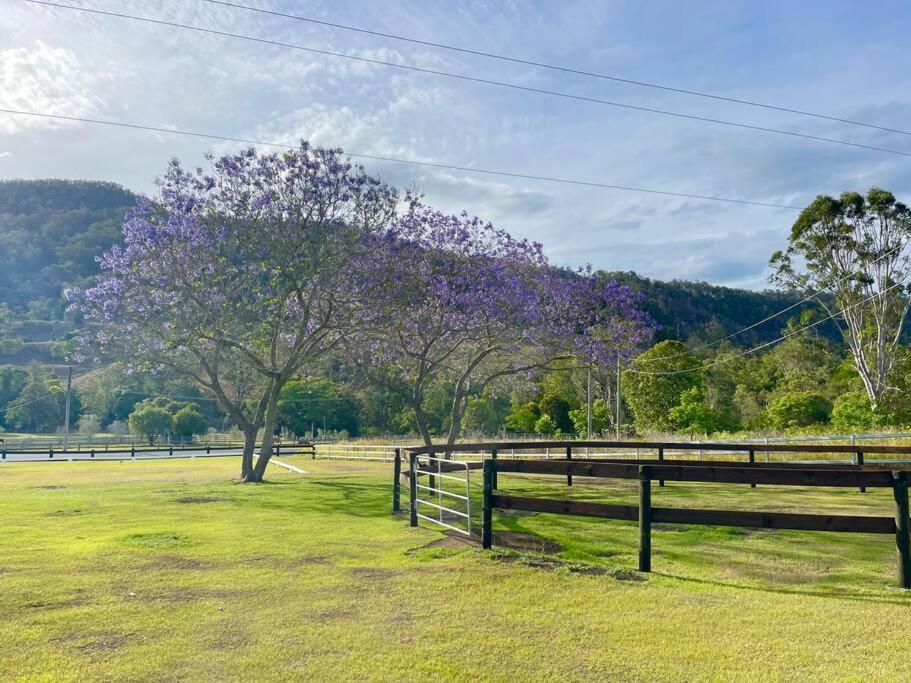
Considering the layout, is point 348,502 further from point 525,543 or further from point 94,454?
point 94,454

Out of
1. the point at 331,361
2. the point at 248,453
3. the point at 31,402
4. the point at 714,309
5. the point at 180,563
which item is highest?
the point at 714,309

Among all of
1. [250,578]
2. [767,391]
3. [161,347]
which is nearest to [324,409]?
[767,391]

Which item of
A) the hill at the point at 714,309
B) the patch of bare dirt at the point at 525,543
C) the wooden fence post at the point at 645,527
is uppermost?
the hill at the point at 714,309

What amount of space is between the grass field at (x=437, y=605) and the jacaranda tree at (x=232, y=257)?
1016 centimetres

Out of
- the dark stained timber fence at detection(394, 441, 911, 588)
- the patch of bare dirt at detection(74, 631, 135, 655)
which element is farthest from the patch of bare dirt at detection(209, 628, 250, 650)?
the dark stained timber fence at detection(394, 441, 911, 588)

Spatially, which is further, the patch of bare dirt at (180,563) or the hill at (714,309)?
the hill at (714,309)

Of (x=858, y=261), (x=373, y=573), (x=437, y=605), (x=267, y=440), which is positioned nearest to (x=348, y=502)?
(x=373, y=573)

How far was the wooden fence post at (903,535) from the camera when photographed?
6355mm

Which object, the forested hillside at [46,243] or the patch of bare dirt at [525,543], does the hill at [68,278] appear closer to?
the forested hillside at [46,243]

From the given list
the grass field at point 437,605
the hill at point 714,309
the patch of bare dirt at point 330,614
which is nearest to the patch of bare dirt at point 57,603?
the grass field at point 437,605

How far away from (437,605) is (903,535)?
Answer: 14.5ft

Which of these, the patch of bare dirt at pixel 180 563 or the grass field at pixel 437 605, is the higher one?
the grass field at pixel 437 605

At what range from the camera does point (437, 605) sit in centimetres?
592

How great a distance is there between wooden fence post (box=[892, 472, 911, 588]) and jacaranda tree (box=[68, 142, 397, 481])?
15958 millimetres
